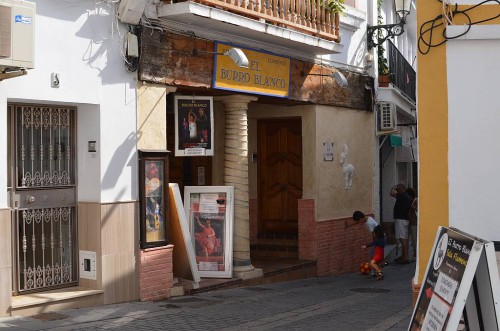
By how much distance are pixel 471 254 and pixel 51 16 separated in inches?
252

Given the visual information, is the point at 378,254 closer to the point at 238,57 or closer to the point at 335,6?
the point at 335,6

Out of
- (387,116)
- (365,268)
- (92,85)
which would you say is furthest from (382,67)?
(92,85)

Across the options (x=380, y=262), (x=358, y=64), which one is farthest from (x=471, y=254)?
(x=358, y=64)

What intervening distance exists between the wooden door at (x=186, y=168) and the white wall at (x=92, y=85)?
123 inches

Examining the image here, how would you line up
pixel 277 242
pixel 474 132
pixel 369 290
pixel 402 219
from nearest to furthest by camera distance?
pixel 474 132
pixel 369 290
pixel 277 242
pixel 402 219

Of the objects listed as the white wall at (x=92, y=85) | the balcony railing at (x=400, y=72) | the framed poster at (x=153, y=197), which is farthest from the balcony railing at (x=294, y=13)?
the balcony railing at (x=400, y=72)

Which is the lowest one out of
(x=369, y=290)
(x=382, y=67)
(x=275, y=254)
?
(x=369, y=290)

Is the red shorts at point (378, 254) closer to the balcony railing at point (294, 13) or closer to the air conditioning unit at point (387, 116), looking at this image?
the air conditioning unit at point (387, 116)

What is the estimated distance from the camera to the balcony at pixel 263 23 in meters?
11.2

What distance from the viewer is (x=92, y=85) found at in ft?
33.1

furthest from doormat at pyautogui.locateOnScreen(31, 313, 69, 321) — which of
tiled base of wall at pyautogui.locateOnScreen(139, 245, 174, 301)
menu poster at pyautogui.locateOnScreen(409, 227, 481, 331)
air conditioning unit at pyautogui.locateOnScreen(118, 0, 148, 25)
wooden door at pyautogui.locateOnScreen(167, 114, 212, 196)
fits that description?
wooden door at pyautogui.locateOnScreen(167, 114, 212, 196)

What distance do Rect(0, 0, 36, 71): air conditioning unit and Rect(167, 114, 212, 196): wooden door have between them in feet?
17.3

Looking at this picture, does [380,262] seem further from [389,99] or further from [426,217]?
[426,217]

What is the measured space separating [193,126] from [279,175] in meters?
5.02
